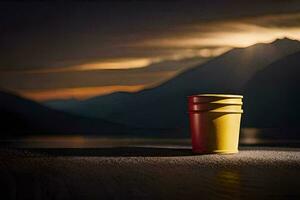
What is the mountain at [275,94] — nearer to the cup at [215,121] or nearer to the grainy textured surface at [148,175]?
the cup at [215,121]

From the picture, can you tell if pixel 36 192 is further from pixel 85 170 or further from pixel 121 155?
pixel 121 155

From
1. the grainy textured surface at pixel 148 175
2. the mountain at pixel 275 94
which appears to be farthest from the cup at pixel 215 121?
the mountain at pixel 275 94

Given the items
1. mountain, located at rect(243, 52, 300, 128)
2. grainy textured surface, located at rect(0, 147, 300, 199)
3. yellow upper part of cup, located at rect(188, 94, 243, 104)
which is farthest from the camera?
mountain, located at rect(243, 52, 300, 128)

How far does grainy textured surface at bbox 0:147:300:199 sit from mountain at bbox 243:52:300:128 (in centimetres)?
6511

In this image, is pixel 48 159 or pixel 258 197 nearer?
pixel 258 197

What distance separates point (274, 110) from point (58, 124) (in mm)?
30177

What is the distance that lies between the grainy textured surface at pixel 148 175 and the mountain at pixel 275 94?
65110mm

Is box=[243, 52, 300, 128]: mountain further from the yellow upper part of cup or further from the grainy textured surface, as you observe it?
the grainy textured surface

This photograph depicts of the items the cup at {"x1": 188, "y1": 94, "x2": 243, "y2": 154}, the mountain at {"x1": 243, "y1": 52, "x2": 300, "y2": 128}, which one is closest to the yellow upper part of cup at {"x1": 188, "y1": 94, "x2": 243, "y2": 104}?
the cup at {"x1": 188, "y1": 94, "x2": 243, "y2": 154}

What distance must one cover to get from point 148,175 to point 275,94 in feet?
259

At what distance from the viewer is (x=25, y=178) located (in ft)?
17.5

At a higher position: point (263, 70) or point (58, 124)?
point (263, 70)

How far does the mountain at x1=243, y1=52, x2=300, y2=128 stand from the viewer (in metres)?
73.8

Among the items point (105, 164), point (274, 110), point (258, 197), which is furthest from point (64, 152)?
point (274, 110)
